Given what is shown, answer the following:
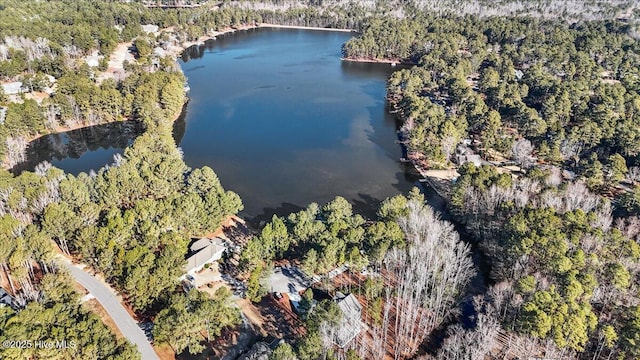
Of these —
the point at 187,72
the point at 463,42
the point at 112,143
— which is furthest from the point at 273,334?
the point at 463,42

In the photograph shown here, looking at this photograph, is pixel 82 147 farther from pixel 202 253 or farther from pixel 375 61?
pixel 375 61

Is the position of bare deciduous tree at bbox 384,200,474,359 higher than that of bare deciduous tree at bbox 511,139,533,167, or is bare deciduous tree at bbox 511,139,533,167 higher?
bare deciduous tree at bbox 511,139,533,167

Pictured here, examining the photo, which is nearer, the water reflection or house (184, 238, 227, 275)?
house (184, 238, 227, 275)

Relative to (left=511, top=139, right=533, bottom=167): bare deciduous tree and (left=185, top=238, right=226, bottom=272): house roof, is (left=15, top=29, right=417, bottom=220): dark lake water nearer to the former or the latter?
(left=185, top=238, right=226, bottom=272): house roof

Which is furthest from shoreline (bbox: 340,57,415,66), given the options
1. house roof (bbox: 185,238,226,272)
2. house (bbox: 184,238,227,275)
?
house roof (bbox: 185,238,226,272)

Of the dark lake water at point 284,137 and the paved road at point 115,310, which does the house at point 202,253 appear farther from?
the dark lake water at point 284,137

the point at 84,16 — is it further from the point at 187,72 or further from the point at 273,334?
the point at 273,334
